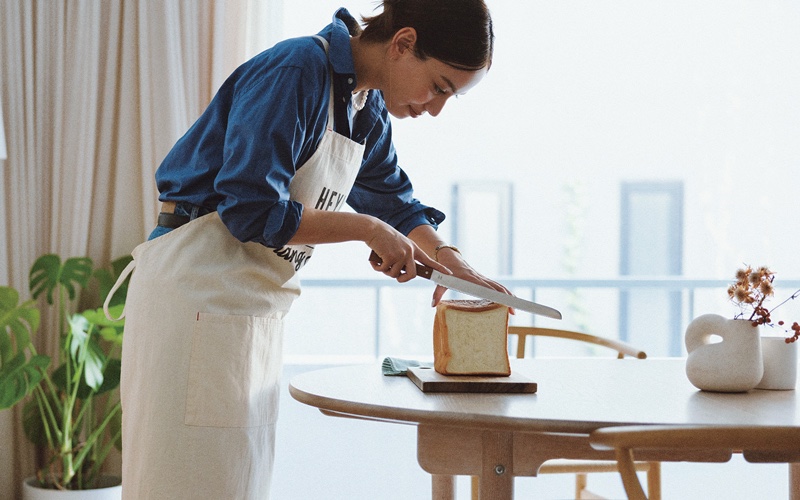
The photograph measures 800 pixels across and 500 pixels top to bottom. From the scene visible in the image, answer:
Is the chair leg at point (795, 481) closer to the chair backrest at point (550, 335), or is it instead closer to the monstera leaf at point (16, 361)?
the chair backrest at point (550, 335)

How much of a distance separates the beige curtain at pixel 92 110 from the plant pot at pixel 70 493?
171 millimetres

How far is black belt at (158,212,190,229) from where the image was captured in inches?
56.0

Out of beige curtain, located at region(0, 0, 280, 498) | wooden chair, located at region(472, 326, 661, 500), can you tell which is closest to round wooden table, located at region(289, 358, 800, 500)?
wooden chair, located at region(472, 326, 661, 500)

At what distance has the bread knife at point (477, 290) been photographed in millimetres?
1396

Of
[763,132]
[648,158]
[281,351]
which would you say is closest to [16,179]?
[281,351]

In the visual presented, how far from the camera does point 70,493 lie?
2.60 m

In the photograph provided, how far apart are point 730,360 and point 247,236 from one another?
2.67ft

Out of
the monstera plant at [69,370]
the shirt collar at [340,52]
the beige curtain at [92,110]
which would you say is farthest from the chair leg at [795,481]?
the beige curtain at [92,110]

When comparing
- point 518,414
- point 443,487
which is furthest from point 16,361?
point 518,414

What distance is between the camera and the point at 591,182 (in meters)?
8.47

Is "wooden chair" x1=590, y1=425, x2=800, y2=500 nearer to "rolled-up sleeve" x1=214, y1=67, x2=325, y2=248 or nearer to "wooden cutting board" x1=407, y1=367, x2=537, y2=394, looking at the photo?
"wooden cutting board" x1=407, y1=367, x2=537, y2=394

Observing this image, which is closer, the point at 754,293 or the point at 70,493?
the point at 754,293

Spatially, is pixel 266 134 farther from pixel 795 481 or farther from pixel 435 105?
pixel 795 481

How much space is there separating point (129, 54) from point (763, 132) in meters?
3.74
